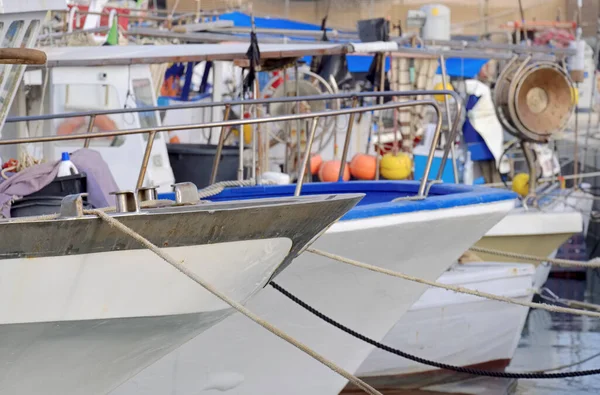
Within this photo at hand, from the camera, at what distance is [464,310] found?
881 centimetres

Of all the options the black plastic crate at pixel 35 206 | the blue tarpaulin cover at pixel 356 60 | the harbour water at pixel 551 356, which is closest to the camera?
the black plastic crate at pixel 35 206

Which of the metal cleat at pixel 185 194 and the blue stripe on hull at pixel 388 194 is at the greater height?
the metal cleat at pixel 185 194

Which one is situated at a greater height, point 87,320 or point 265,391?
point 87,320

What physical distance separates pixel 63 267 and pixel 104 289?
214 mm

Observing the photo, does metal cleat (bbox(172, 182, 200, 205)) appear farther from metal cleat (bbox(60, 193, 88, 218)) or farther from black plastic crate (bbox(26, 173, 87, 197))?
black plastic crate (bbox(26, 173, 87, 197))

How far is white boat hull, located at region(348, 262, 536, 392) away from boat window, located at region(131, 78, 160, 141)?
2821 millimetres

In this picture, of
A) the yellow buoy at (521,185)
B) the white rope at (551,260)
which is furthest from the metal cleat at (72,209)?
the yellow buoy at (521,185)

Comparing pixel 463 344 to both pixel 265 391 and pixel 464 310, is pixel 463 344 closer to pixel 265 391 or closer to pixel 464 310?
pixel 464 310

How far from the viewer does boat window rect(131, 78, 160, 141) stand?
28.5 ft

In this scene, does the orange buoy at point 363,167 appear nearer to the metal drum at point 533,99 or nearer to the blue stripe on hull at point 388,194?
the metal drum at point 533,99

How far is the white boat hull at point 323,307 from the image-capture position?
561cm

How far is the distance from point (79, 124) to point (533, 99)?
539 cm

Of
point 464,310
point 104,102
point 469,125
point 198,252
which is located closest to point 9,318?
point 198,252

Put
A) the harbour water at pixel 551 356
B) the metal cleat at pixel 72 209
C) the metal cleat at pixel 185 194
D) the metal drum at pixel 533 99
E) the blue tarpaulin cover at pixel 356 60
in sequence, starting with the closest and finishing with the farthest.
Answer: the metal cleat at pixel 72 209 < the metal cleat at pixel 185 194 < the harbour water at pixel 551 356 < the metal drum at pixel 533 99 < the blue tarpaulin cover at pixel 356 60
